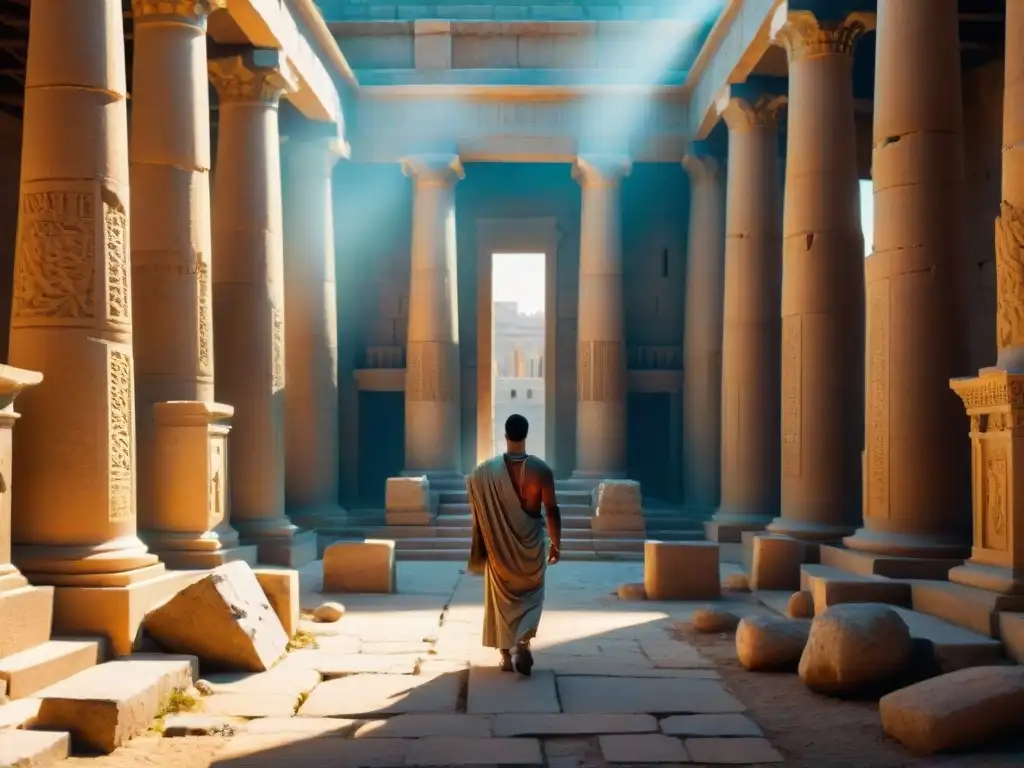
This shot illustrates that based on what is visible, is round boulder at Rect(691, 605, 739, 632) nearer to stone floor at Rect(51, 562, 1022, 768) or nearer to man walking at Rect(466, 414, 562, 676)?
stone floor at Rect(51, 562, 1022, 768)

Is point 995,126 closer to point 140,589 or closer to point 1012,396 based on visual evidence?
point 1012,396

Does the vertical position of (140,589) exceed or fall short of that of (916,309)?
it falls short

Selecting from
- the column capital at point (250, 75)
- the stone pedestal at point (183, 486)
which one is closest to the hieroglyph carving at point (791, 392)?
the stone pedestal at point (183, 486)

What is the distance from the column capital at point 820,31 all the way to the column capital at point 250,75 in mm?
6989

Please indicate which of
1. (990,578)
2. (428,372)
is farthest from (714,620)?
(428,372)

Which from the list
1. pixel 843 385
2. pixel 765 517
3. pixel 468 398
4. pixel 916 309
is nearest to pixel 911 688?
pixel 916 309

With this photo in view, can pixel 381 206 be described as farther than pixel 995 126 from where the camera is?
Yes

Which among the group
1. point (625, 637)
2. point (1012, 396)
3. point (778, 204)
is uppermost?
point (778, 204)

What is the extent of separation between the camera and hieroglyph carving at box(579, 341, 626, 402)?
24.4 m

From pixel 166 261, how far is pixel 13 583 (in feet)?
16.9

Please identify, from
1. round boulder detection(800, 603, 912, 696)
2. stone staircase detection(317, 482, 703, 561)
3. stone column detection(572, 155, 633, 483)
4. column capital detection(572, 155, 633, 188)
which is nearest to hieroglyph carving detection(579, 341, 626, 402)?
stone column detection(572, 155, 633, 483)

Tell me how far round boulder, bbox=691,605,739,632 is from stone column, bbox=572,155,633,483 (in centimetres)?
1130

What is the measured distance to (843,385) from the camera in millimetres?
16672

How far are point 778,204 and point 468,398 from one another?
32.6 ft
